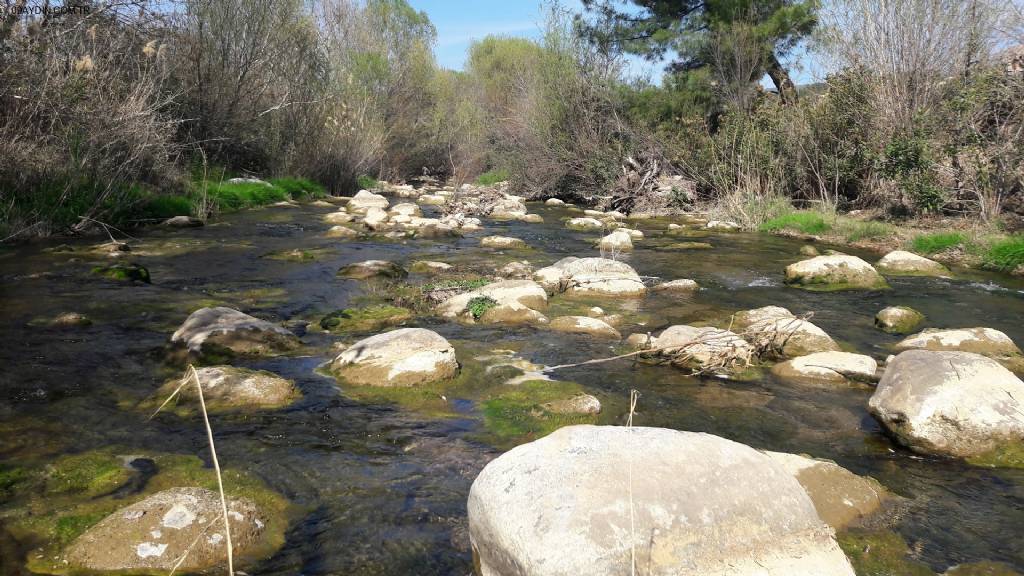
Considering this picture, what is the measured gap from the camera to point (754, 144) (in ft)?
59.8

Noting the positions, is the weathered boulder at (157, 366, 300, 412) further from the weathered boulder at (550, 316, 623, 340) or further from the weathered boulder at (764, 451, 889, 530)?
the weathered boulder at (764, 451, 889, 530)

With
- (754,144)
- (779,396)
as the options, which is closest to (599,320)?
(779,396)

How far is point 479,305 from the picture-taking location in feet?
24.8

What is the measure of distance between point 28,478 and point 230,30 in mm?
18604

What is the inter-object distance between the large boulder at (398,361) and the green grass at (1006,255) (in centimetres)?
1021

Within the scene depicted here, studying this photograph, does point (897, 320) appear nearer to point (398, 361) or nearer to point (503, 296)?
point (503, 296)

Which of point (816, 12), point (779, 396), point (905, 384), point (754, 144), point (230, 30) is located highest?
point (816, 12)

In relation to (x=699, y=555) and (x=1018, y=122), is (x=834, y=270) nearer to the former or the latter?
(x=1018, y=122)

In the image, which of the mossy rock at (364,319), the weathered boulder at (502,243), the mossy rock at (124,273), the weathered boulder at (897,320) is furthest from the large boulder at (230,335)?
the weathered boulder at (502,243)

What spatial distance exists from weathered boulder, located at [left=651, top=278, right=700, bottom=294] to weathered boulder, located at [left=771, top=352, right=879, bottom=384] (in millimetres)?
3474

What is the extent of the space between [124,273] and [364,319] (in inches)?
145

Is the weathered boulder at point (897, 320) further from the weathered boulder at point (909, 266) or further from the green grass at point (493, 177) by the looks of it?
the green grass at point (493, 177)

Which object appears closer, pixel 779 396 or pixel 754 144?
pixel 779 396

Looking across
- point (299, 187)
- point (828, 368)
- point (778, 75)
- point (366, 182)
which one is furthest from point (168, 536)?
point (366, 182)
